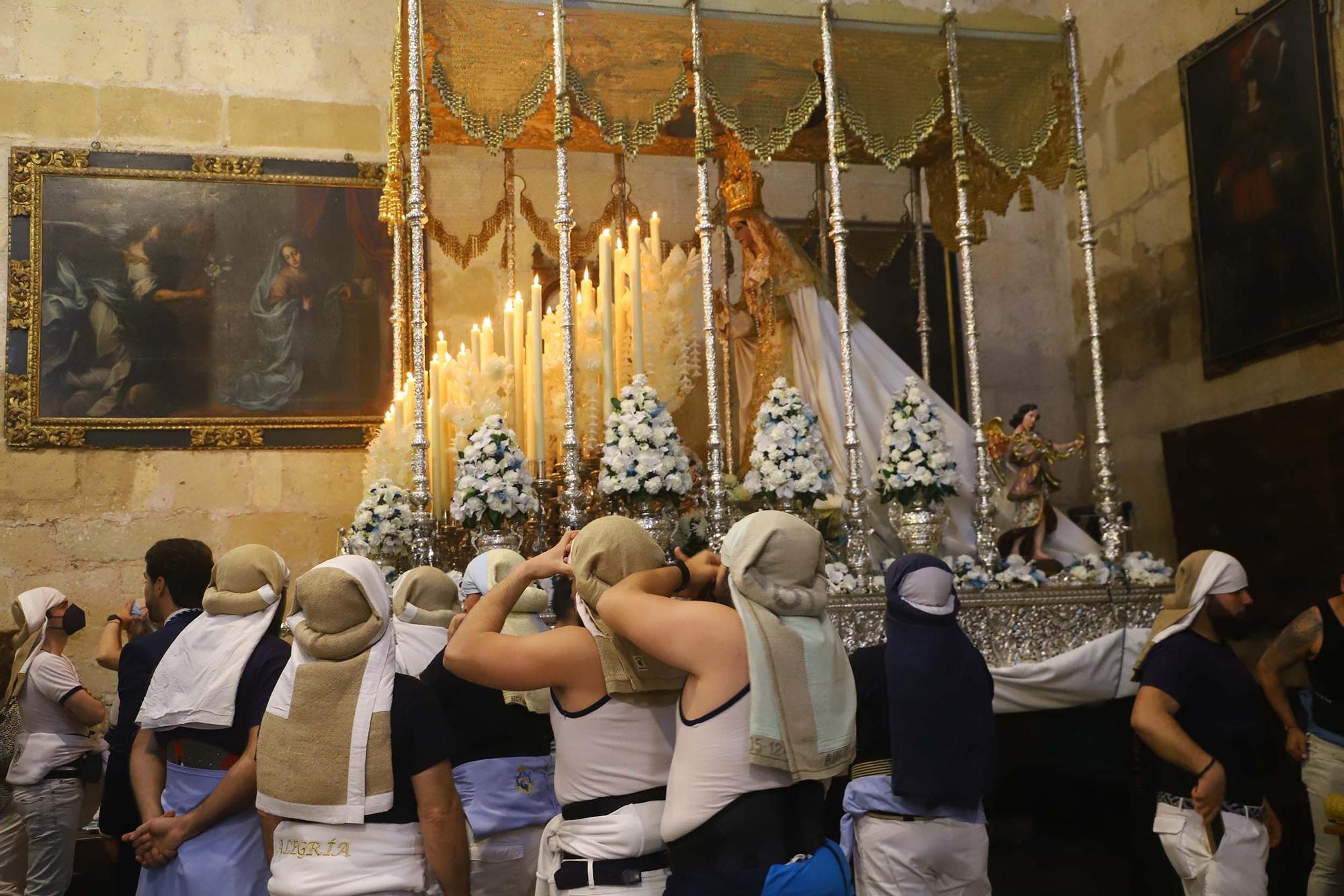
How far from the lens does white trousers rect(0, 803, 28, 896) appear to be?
15.2 feet

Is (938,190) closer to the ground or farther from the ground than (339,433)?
farther from the ground

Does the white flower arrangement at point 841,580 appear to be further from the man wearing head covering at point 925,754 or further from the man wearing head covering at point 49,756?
the man wearing head covering at point 49,756

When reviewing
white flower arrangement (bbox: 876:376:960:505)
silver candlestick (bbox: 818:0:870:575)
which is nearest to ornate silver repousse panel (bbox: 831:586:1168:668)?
silver candlestick (bbox: 818:0:870:575)

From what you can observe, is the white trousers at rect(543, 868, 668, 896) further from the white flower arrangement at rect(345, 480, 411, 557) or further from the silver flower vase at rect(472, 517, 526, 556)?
the white flower arrangement at rect(345, 480, 411, 557)

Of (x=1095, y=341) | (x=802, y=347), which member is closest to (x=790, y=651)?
(x=1095, y=341)

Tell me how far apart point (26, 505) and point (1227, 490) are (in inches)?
295

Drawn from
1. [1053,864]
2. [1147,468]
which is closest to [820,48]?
[1147,468]

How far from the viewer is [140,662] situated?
376 cm

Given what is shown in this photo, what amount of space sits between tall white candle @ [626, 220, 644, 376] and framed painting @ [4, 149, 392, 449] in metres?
2.81

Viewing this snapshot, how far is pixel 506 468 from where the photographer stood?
18.6 ft

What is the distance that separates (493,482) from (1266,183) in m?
4.90

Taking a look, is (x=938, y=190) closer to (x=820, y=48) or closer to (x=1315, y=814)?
(x=820, y=48)

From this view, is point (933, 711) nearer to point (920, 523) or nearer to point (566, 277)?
point (920, 523)

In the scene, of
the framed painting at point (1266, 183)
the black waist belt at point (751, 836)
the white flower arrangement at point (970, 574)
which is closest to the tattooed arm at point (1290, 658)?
the white flower arrangement at point (970, 574)
